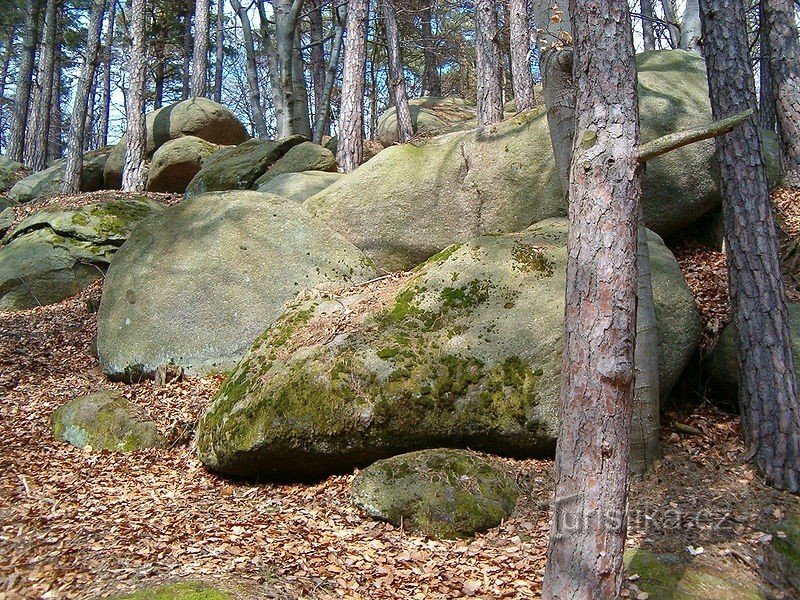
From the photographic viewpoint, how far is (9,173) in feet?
63.1

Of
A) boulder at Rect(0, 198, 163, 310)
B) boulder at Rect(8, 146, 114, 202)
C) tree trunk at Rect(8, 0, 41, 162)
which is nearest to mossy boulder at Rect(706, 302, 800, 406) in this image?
boulder at Rect(0, 198, 163, 310)

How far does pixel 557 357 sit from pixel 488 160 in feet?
12.7

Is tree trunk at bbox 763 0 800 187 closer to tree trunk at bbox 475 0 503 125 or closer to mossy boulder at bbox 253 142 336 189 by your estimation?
tree trunk at bbox 475 0 503 125

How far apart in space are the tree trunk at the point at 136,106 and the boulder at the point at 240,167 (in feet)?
6.46

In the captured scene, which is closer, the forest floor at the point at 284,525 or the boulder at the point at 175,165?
the forest floor at the point at 284,525

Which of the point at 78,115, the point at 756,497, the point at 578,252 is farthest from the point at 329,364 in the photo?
the point at 78,115

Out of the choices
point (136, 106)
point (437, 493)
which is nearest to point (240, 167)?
point (136, 106)

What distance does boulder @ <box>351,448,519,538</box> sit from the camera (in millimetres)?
4656

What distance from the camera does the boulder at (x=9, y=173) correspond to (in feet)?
61.4

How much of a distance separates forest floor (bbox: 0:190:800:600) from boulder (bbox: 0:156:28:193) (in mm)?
15010

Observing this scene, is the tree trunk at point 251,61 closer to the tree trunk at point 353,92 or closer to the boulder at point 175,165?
the boulder at point 175,165

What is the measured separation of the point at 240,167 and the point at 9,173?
1098 cm

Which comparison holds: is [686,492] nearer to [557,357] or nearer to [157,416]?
[557,357]

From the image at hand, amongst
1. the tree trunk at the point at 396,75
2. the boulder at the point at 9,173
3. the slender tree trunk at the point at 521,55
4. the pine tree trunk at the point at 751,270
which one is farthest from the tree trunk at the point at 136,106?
the pine tree trunk at the point at 751,270
